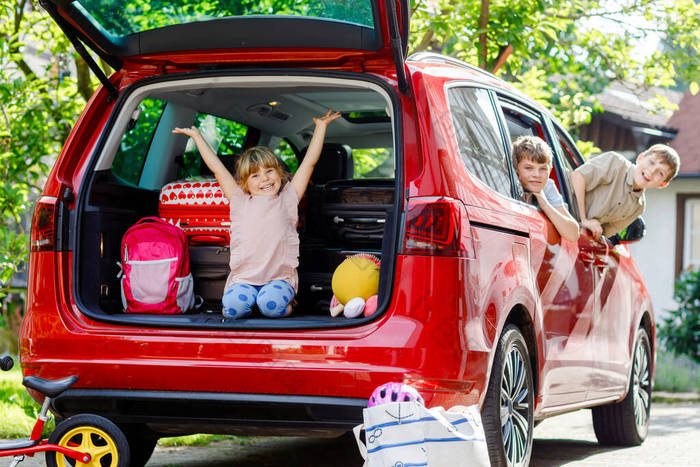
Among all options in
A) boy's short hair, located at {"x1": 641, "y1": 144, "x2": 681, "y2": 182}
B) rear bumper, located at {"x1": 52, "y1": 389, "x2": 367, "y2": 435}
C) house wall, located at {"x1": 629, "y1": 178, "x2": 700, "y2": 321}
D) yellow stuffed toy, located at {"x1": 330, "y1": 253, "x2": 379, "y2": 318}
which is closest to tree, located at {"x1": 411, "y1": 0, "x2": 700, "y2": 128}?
boy's short hair, located at {"x1": 641, "y1": 144, "x2": 681, "y2": 182}

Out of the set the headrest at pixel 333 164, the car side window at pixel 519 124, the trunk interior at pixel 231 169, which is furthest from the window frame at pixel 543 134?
the headrest at pixel 333 164

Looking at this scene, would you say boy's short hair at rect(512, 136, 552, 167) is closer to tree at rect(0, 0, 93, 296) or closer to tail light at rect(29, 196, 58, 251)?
tail light at rect(29, 196, 58, 251)

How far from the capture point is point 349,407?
152 inches

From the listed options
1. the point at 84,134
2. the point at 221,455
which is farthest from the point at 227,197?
the point at 221,455

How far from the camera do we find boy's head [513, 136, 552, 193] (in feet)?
16.8

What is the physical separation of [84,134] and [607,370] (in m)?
3.26

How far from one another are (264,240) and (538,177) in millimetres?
1392

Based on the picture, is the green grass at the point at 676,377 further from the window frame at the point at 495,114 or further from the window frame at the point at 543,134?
the window frame at the point at 495,114

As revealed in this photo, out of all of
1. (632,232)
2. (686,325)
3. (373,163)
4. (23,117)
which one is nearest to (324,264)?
(632,232)

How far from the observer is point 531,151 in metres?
5.16

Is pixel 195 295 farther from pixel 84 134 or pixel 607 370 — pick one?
pixel 607 370

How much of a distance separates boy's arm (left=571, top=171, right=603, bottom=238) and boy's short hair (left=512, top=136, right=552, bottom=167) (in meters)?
0.83

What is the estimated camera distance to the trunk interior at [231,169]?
4426 millimetres

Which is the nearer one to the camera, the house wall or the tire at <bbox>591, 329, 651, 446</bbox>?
the tire at <bbox>591, 329, 651, 446</bbox>
